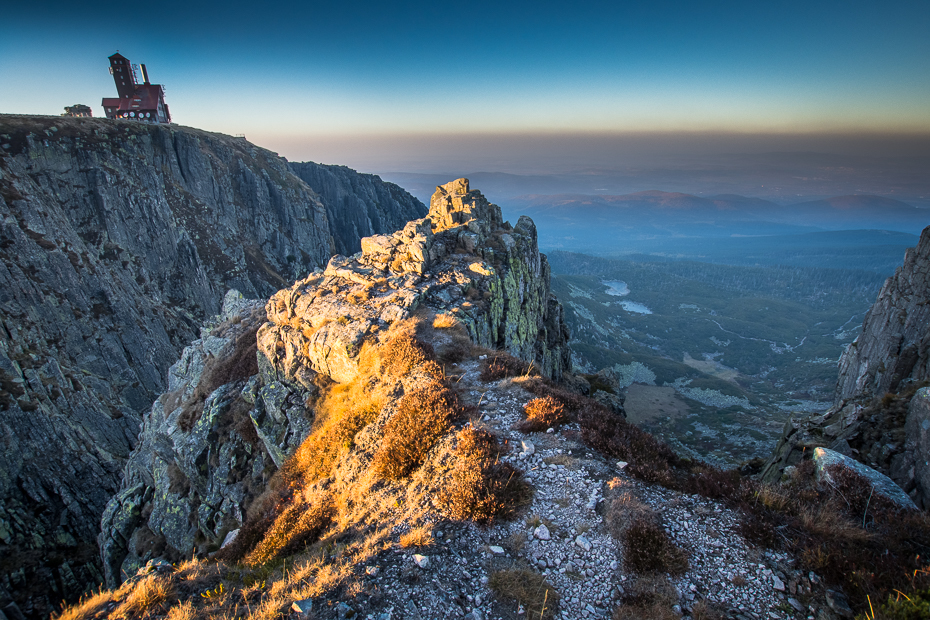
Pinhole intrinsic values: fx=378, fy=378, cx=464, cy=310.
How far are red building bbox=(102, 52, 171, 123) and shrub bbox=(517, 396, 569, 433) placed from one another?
458 feet

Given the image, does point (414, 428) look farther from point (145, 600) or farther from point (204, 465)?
point (204, 465)

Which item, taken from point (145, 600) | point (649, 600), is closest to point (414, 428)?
point (145, 600)

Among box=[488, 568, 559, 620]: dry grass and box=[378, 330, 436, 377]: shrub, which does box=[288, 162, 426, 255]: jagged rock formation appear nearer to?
box=[378, 330, 436, 377]: shrub

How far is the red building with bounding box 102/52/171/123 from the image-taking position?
343 feet

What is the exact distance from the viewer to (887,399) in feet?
47.1

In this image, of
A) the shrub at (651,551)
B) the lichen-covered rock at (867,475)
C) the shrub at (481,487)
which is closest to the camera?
the shrub at (651,551)

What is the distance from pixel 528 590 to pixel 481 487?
8.41 feet

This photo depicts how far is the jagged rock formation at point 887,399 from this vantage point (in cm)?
1194

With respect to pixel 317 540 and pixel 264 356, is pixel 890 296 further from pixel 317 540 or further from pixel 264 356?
pixel 264 356

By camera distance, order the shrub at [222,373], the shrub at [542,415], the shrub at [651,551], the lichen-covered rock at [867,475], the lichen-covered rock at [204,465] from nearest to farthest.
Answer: the shrub at [651,551] → the lichen-covered rock at [867,475] → the shrub at [542,415] → the lichen-covered rock at [204,465] → the shrub at [222,373]

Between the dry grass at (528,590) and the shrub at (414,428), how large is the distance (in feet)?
14.6

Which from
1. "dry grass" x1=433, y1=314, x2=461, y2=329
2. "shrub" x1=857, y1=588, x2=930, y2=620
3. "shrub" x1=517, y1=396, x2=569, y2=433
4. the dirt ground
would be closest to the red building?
"dry grass" x1=433, y1=314, x2=461, y2=329

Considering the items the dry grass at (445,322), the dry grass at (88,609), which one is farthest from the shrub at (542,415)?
the dry grass at (88,609)

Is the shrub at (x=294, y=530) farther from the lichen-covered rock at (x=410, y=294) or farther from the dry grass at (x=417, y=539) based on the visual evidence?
the lichen-covered rock at (x=410, y=294)
